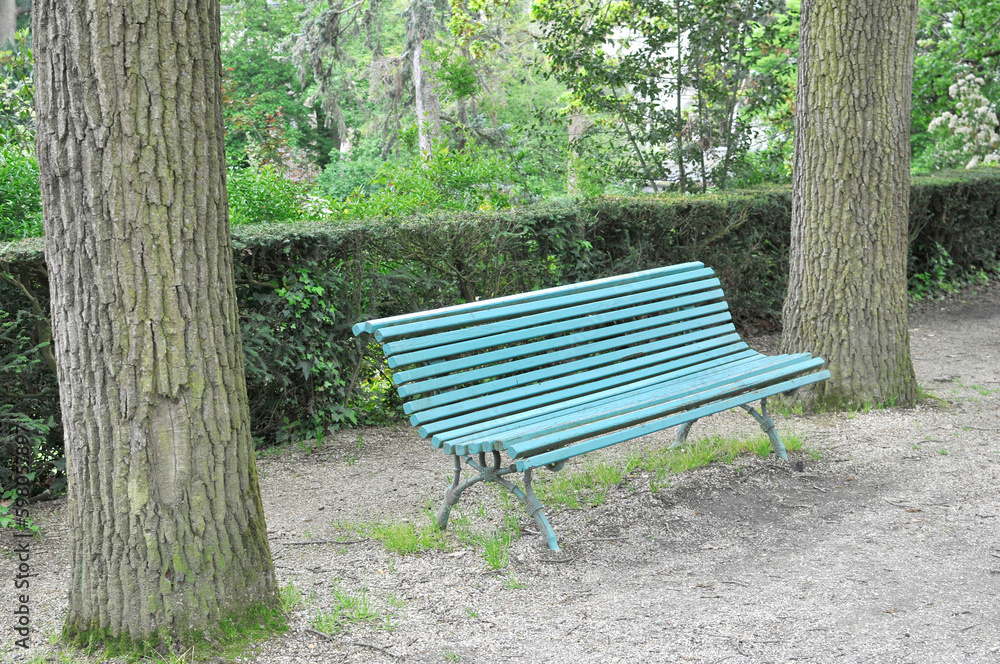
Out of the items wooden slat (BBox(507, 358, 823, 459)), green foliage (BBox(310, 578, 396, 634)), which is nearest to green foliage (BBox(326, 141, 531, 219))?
wooden slat (BBox(507, 358, 823, 459))

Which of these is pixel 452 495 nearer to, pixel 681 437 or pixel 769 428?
pixel 681 437

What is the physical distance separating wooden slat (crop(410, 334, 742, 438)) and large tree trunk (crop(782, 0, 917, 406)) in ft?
2.42

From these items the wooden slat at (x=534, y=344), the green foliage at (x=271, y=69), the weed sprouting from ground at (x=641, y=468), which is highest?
the green foliage at (x=271, y=69)

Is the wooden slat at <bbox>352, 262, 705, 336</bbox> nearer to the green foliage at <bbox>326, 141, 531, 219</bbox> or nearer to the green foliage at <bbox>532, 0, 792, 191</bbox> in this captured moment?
the green foliage at <bbox>326, 141, 531, 219</bbox>

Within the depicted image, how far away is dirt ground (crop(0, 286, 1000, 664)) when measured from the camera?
9.81 feet

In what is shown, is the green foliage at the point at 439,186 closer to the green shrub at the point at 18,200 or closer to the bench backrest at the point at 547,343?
the green shrub at the point at 18,200

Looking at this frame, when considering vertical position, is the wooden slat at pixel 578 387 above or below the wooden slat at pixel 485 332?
below

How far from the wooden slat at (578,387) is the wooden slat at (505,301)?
0.40 m

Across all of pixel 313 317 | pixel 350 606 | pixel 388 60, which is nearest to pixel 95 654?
pixel 350 606

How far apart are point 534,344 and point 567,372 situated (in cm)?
23

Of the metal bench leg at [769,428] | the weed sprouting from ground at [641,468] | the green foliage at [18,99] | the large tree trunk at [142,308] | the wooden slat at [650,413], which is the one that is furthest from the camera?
the green foliage at [18,99]

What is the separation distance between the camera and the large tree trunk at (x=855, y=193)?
5.27m

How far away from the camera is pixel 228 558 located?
116 inches

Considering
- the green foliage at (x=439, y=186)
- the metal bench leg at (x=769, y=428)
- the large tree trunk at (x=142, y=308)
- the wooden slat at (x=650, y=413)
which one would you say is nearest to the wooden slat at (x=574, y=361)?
the wooden slat at (x=650, y=413)
